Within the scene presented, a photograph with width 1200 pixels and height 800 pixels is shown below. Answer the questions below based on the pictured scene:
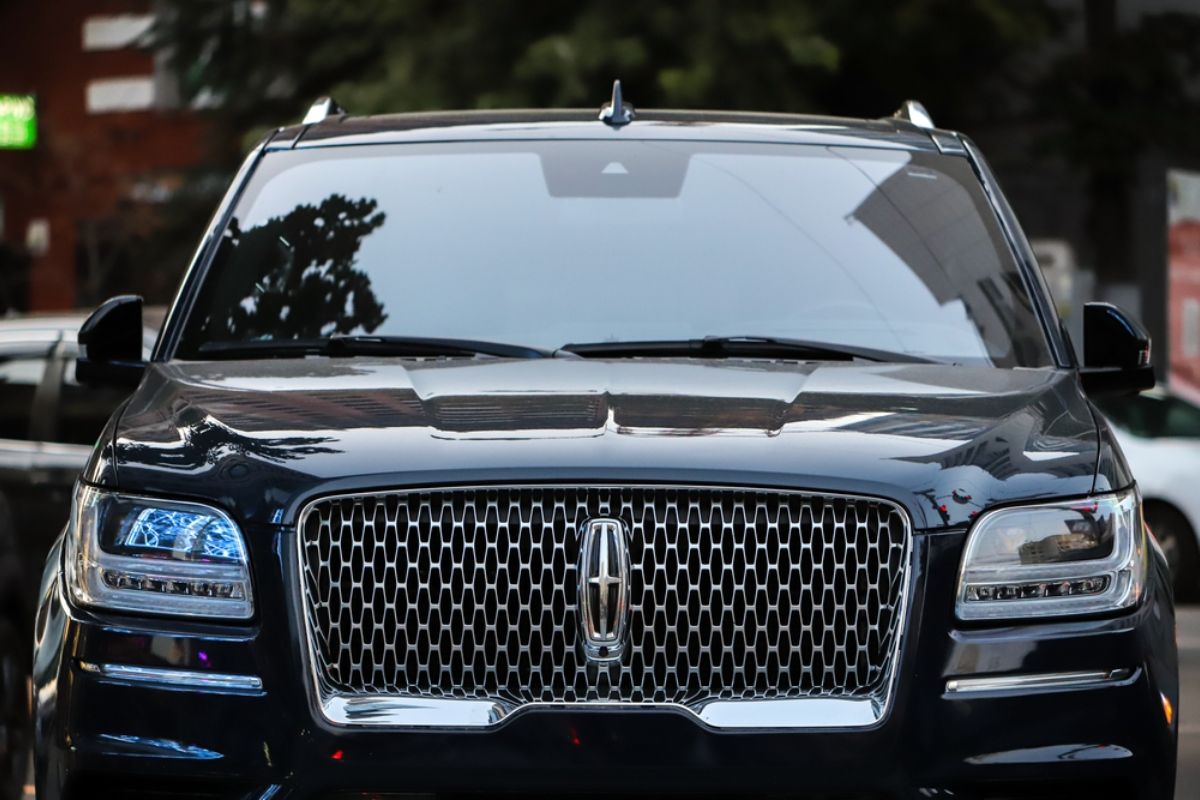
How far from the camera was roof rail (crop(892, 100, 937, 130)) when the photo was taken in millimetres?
6086

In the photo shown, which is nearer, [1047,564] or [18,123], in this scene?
[1047,564]

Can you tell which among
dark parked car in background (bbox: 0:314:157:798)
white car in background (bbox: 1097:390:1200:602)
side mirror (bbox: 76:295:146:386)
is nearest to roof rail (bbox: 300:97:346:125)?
side mirror (bbox: 76:295:146:386)

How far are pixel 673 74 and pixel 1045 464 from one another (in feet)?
41.1

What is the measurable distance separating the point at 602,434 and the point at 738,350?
1.00 meters

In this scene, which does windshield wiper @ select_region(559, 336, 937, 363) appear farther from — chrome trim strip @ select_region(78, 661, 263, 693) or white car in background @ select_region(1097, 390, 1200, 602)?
white car in background @ select_region(1097, 390, 1200, 602)

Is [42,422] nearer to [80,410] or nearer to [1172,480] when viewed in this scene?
[80,410]

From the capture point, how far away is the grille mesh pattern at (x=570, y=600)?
3.87 metres

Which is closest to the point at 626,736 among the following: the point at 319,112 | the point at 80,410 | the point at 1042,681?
the point at 1042,681

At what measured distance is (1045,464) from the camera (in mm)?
4105

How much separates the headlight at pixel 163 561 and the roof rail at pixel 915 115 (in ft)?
8.75

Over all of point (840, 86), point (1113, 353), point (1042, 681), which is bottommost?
point (1042, 681)

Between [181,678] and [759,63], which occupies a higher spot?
[759,63]

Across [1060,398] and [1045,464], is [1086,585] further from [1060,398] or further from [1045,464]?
[1060,398]

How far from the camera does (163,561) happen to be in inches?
158
